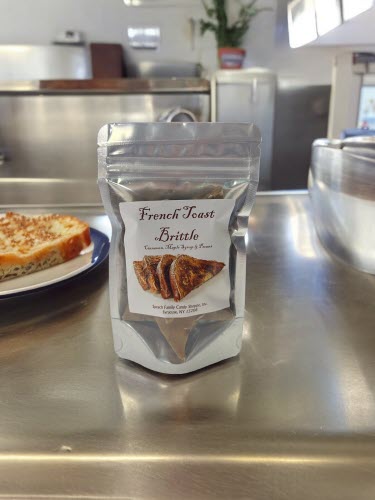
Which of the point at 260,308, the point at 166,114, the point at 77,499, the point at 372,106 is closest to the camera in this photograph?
the point at 77,499

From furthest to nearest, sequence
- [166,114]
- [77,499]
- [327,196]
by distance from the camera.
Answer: [166,114] → [327,196] → [77,499]

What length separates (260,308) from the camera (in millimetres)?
386

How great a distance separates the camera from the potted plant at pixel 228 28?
1737 mm

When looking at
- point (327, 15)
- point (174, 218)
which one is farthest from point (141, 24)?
point (174, 218)

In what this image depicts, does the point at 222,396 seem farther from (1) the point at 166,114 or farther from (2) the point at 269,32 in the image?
(2) the point at 269,32

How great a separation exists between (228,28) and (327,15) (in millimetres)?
1510

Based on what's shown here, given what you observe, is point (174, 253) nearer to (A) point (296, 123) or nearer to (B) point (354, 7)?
(B) point (354, 7)

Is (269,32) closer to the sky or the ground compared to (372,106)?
closer to the sky

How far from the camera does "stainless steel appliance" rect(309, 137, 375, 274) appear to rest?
1.37 feet

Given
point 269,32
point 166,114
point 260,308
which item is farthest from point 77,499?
point 269,32

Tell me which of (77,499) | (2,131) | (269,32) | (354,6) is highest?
(269,32)

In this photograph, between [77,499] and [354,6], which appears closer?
[77,499]

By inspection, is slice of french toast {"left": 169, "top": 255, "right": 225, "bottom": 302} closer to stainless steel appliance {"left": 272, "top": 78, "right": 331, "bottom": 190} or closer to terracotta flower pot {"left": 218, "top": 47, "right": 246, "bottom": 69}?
terracotta flower pot {"left": 218, "top": 47, "right": 246, "bottom": 69}

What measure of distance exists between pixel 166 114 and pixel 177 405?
150cm
